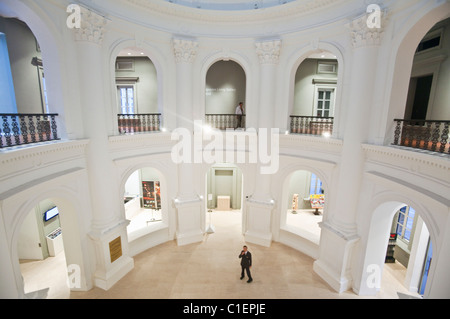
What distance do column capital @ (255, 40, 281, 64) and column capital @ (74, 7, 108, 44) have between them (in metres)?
5.12

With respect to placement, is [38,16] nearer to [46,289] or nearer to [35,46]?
[35,46]

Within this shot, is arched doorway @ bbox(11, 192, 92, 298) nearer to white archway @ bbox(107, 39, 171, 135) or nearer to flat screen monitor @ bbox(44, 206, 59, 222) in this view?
flat screen monitor @ bbox(44, 206, 59, 222)

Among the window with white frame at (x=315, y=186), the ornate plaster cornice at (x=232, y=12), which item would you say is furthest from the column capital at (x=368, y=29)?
the window with white frame at (x=315, y=186)

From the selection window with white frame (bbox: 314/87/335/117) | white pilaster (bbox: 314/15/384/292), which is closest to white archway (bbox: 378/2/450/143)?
white pilaster (bbox: 314/15/384/292)

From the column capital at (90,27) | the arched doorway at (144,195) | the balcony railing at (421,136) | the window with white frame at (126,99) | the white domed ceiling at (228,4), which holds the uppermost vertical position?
the white domed ceiling at (228,4)

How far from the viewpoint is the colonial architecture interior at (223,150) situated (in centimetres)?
575

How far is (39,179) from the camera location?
568 cm

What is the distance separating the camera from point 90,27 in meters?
6.43

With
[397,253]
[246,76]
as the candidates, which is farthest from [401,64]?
[397,253]

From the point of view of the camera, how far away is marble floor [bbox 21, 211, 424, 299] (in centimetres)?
740

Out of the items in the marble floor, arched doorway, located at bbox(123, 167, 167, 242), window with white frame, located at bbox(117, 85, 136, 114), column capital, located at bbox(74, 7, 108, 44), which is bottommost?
the marble floor

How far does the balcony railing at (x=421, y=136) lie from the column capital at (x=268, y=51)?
177 inches

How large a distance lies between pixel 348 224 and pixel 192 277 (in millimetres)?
5437

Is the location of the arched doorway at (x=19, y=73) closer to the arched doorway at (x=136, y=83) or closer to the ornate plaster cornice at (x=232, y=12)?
the ornate plaster cornice at (x=232, y=12)
